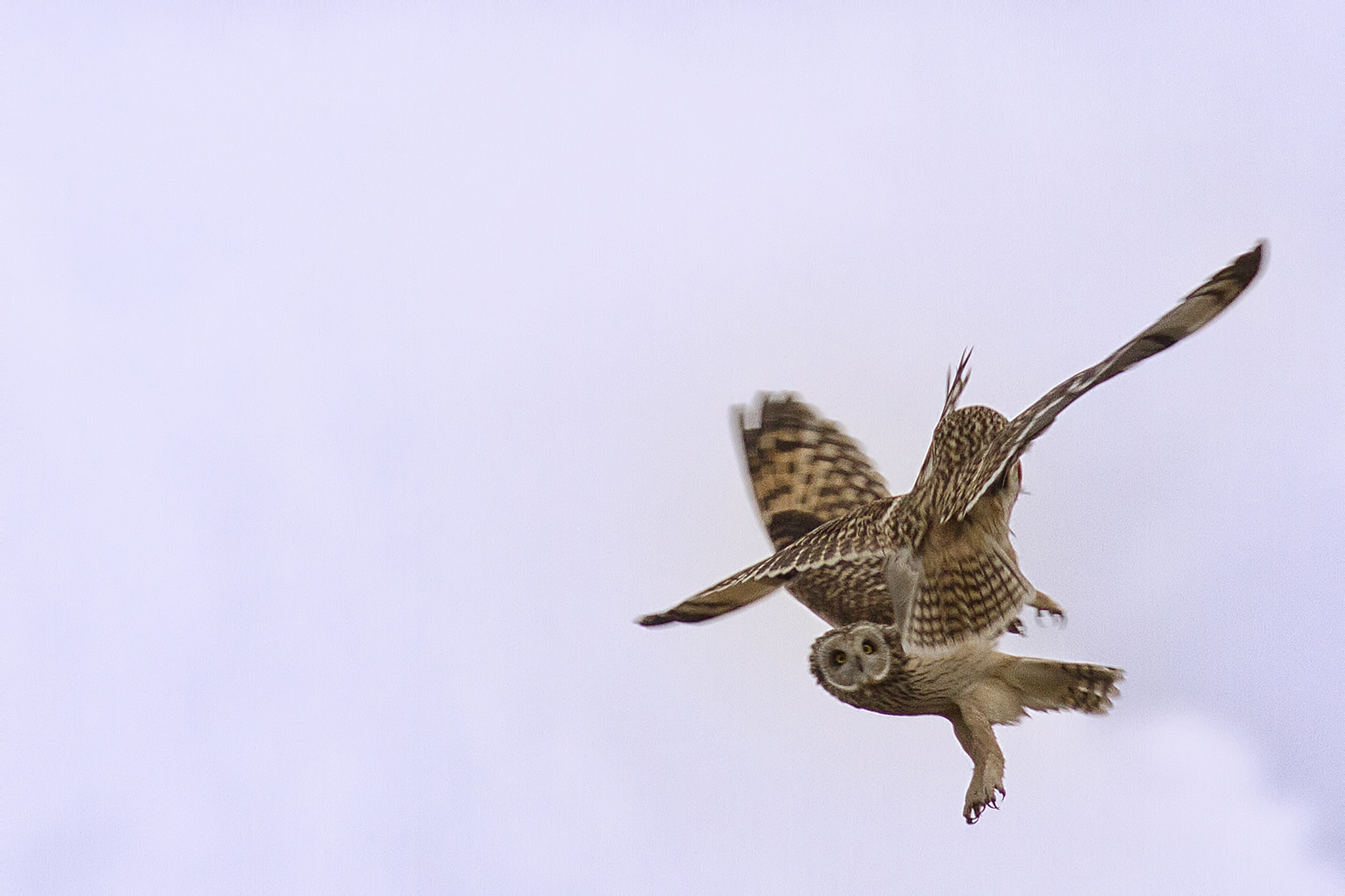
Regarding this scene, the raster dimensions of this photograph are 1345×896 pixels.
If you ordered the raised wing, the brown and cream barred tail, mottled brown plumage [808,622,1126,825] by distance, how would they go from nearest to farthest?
mottled brown plumage [808,622,1126,825] < the brown and cream barred tail < the raised wing

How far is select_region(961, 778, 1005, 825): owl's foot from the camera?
242 centimetres

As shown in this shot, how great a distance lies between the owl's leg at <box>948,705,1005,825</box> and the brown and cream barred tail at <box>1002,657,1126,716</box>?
0.15 metres

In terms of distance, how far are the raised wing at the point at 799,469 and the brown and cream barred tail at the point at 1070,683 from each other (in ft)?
2.60

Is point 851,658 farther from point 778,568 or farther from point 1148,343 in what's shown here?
point 1148,343

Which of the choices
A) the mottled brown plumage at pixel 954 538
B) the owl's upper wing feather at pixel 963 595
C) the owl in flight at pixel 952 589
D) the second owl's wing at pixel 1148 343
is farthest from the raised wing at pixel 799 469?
the second owl's wing at pixel 1148 343

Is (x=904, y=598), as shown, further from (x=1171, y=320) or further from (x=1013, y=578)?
(x=1171, y=320)

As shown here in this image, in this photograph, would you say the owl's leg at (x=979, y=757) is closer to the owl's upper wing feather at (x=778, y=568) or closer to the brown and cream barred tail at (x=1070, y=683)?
the brown and cream barred tail at (x=1070, y=683)

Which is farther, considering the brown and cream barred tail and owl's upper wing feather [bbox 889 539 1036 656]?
the brown and cream barred tail

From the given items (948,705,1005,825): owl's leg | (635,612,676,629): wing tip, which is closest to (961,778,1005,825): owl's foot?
(948,705,1005,825): owl's leg

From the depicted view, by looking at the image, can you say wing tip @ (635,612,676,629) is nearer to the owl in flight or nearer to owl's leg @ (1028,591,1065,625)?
the owl in flight

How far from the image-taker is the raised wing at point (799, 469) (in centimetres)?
338

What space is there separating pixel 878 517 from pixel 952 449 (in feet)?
0.77

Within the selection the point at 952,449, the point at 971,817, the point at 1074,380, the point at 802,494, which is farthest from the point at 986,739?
the point at 802,494

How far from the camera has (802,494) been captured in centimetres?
341
